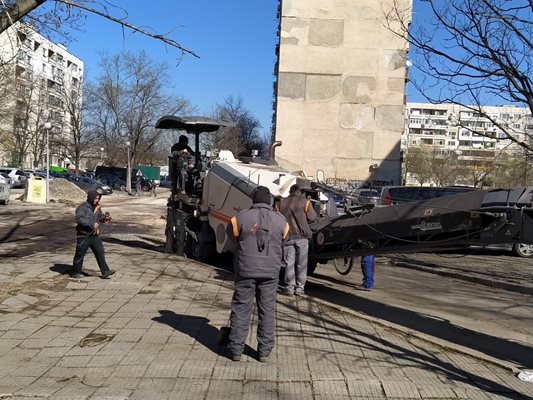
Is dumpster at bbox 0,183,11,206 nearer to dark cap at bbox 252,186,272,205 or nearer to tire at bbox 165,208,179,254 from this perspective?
tire at bbox 165,208,179,254

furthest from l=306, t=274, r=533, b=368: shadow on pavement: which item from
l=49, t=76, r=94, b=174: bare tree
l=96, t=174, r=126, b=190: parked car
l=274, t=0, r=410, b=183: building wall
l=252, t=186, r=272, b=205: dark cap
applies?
l=49, t=76, r=94, b=174: bare tree

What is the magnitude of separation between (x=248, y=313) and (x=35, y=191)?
25.3 metres

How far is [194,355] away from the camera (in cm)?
540

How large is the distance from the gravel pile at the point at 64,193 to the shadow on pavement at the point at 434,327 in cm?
2371

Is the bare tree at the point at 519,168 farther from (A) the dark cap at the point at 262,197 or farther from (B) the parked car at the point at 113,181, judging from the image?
(B) the parked car at the point at 113,181

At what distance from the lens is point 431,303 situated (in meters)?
9.17

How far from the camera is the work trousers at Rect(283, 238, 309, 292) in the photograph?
28.1 feet

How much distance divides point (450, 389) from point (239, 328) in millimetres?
1948

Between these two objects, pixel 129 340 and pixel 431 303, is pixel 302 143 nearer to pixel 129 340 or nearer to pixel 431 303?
pixel 431 303

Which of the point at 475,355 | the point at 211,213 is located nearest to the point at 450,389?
the point at 475,355

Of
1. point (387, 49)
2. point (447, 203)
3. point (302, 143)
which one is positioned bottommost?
point (447, 203)

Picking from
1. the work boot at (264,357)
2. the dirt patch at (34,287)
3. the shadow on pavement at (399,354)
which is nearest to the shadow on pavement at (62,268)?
the dirt patch at (34,287)

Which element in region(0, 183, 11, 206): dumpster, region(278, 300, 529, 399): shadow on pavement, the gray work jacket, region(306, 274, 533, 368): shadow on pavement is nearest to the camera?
region(278, 300, 529, 399): shadow on pavement

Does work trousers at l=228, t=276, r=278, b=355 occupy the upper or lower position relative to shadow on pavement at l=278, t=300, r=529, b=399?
upper
